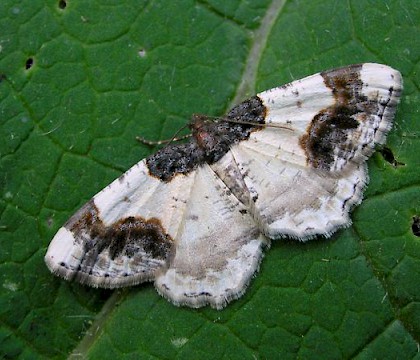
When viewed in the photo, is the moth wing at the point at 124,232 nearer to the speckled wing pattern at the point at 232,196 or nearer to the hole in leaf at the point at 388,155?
the speckled wing pattern at the point at 232,196

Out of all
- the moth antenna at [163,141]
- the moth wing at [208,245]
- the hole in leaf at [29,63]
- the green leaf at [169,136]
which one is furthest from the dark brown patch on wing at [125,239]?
the hole in leaf at [29,63]

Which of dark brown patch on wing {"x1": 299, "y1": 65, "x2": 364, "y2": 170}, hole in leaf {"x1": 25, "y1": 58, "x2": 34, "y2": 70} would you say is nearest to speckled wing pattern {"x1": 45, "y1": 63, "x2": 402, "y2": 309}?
dark brown patch on wing {"x1": 299, "y1": 65, "x2": 364, "y2": 170}

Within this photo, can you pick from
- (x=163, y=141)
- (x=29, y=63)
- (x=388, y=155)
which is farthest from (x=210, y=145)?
(x=29, y=63)

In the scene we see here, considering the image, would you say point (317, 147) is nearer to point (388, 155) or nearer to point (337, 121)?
point (337, 121)

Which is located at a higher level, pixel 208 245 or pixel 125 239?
pixel 125 239

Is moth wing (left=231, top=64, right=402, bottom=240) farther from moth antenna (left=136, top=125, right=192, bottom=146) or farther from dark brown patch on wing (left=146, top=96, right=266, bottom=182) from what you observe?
moth antenna (left=136, top=125, right=192, bottom=146)

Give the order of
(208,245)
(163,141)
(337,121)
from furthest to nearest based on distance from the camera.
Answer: (163,141) → (208,245) → (337,121)
